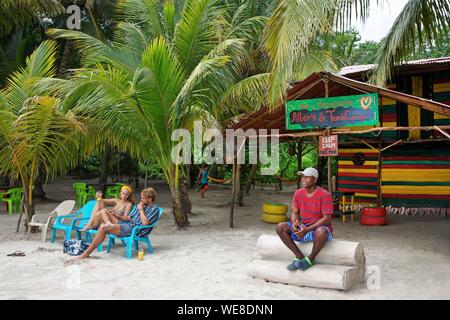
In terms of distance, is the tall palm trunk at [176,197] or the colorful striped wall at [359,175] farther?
the colorful striped wall at [359,175]

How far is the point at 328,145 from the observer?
8.38 meters

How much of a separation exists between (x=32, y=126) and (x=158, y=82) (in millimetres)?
2339

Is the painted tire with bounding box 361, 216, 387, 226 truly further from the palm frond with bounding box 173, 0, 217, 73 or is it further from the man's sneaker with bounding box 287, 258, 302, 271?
the man's sneaker with bounding box 287, 258, 302, 271

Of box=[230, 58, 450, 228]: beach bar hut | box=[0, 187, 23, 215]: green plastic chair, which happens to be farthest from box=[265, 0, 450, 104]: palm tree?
box=[0, 187, 23, 215]: green plastic chair

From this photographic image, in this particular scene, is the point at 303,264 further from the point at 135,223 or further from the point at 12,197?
the point at 12,197

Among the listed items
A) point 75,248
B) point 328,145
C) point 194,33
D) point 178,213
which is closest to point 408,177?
point 328,145

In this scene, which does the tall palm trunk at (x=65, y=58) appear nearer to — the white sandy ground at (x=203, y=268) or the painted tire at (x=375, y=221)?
the white sandy ground at (x=203, y=268)

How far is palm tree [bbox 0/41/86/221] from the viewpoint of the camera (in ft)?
25.6

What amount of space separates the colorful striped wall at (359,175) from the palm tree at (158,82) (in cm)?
397

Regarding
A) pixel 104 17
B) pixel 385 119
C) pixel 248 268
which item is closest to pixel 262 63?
pixel 385 119

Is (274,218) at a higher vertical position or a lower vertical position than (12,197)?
lower

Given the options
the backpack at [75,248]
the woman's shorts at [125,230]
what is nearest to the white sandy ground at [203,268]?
the backpack at [75,248]

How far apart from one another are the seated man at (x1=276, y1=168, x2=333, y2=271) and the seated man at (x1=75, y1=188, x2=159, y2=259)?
2268mm

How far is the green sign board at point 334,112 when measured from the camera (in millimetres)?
7629
